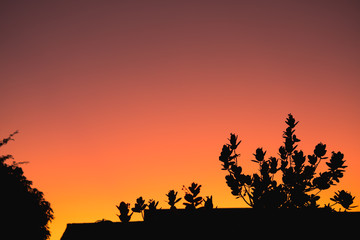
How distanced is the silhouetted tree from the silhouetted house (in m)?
13.4

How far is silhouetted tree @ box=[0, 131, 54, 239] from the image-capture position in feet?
60.0

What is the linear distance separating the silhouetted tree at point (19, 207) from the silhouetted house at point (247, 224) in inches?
527

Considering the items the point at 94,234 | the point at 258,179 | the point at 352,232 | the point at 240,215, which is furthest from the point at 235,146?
the point at 94,234

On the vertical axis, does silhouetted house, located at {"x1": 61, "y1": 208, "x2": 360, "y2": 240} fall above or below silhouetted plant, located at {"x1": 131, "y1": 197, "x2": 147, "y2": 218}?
below

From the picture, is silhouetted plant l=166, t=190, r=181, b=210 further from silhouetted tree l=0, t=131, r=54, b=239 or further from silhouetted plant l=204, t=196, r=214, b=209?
silhouetted tree l=0, t=131, r=54, b=239

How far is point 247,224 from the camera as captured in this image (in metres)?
8.34

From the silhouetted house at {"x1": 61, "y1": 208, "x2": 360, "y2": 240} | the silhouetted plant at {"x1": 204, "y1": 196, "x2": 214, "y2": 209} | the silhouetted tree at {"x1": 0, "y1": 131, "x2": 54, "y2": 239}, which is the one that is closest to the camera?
the silhouetted house at {"x1": 61, "y1": 208, "x2": 360, "y2": 240}

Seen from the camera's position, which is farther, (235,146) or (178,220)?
(235,146)

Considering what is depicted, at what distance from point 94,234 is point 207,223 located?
13.9ft

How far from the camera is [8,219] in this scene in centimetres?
1828

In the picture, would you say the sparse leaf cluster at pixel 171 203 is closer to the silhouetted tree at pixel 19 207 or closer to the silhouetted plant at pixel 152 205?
the silhouetted plant at pixel 152 205

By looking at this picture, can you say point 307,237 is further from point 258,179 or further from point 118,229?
point 118,229

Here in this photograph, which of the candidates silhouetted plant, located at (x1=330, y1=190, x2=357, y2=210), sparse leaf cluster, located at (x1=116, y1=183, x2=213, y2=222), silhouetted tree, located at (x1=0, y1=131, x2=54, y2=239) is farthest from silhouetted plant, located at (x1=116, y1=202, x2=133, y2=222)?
silhouetted tree, located at (x1=0, y1=131, x2=54, y2=239)

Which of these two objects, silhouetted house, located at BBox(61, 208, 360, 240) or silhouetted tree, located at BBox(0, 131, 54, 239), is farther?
silhouetted tree, located at BBox(0, 131, 54, 239)
